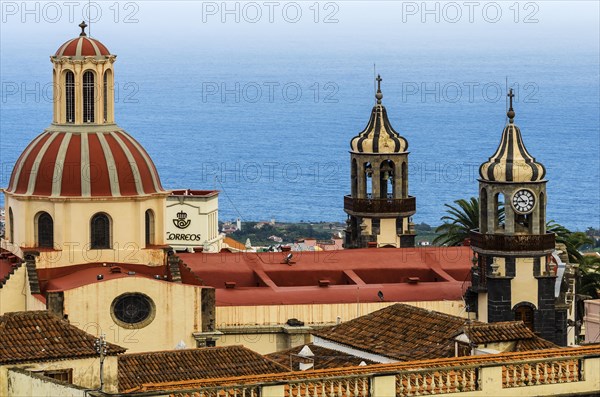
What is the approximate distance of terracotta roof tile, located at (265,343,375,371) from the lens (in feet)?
158

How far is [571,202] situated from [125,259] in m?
114

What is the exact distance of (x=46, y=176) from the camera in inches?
2584

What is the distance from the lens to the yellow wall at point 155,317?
6250cm

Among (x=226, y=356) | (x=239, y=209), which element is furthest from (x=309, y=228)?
(x=226, y=356)

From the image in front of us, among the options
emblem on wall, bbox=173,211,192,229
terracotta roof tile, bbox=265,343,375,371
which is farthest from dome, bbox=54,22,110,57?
emblem on wall, bbox=173,211,192,229

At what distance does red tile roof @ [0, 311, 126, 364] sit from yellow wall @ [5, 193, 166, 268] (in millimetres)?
19795

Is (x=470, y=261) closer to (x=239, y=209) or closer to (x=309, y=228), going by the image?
(x=309, y=228)

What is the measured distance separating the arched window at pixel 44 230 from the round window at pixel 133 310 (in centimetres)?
342

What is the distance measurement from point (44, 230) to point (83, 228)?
3.72 ft

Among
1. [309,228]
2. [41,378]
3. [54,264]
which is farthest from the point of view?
[309,228]

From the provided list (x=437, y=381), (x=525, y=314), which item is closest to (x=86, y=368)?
(x=437, y=381)

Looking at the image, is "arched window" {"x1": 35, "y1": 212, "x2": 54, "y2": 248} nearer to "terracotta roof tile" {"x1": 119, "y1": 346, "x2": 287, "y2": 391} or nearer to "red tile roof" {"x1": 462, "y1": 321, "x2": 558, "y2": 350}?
"terracotta roof tile" {"x1": 119, "y1": 346, "x2": 287, "y2": 391}

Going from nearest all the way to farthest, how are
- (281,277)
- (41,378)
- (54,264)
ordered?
(41,378), (54,264), (281,277)

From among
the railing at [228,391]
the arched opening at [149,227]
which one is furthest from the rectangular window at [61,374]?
the arched opening at [149,227]
